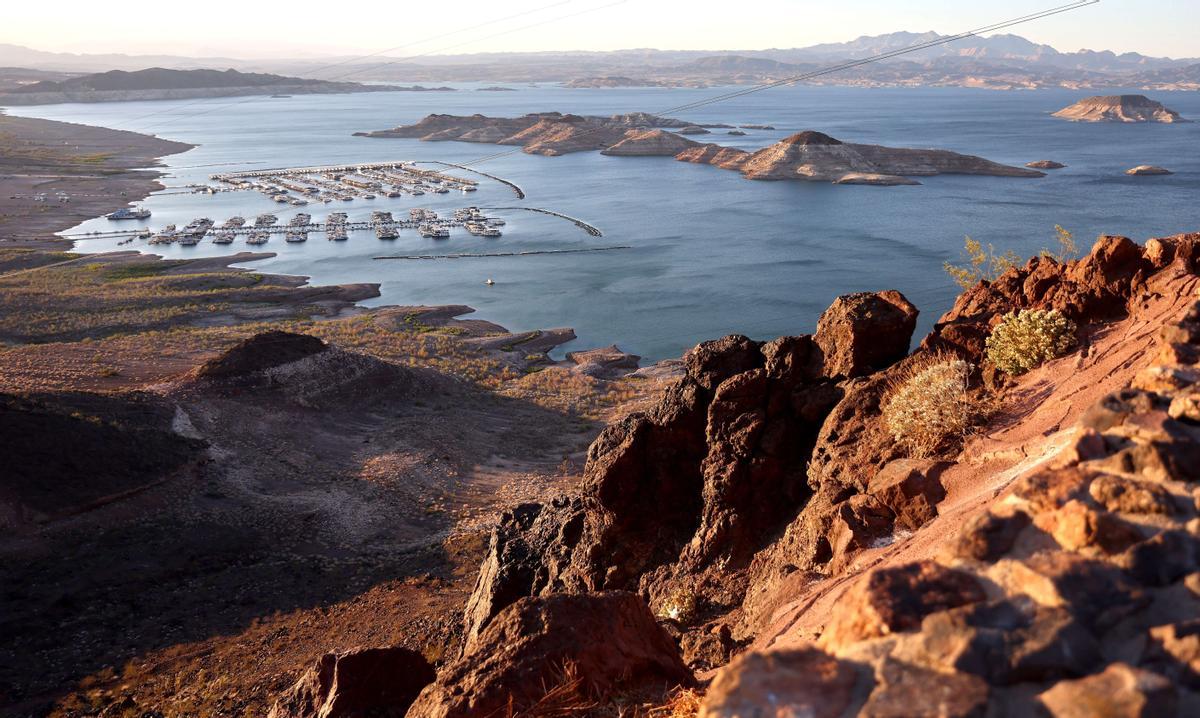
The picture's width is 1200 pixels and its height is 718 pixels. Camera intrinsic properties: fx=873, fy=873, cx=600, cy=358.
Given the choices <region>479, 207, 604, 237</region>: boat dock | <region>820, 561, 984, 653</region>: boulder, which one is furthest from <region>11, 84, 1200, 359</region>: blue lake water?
<region>820, 561, 984, 653</region>: boulder

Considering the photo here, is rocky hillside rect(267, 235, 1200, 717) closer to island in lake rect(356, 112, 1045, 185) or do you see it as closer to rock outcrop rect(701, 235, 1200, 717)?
rock outcrop rect(701, 235, 1200, 717)

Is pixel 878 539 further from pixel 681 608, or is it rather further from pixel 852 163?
pixel 852 163

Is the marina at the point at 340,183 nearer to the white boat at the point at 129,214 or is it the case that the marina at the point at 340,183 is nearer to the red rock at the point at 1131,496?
A: the white boat at the point at 129,214

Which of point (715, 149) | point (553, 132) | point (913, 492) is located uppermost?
point (553, 132)

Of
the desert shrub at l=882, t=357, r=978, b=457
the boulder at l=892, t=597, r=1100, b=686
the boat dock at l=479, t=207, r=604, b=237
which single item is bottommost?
the boat dock at l=479, t=207, r=604, b=237

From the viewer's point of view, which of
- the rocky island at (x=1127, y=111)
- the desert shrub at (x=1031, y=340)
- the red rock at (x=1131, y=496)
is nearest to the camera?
the red rock at (x=1131, y=496)

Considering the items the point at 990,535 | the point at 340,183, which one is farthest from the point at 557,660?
the point at 340,183

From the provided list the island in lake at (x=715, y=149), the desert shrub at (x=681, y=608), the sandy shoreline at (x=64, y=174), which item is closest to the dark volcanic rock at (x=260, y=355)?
the desert shrub at (x=681, y=608)
